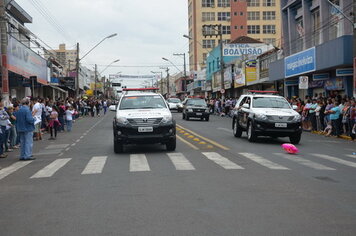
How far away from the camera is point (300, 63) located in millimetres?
32688

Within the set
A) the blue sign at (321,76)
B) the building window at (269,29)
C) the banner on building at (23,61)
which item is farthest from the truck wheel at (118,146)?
the building window at (269,29)

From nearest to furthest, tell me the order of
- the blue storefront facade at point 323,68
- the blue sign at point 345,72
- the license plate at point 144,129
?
the license plate at point 144,129, the blue storefront facade at point 323,68, the blue sign at point 345,72

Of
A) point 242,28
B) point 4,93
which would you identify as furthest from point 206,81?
point 4,93

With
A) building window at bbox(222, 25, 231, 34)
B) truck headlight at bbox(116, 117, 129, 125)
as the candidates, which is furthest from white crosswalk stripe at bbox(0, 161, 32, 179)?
building window at bbox(222, 25, 231, 34)

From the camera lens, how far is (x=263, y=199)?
7.26 metres

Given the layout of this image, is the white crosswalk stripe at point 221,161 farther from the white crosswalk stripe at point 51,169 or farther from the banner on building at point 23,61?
the banner on building at point 23,61

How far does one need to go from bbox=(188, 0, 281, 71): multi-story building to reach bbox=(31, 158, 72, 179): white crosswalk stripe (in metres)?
89.6

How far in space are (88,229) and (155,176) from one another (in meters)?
3.93

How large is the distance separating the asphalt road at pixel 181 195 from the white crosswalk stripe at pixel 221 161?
25mm

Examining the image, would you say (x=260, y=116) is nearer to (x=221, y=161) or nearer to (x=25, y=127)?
(x=221, y=161)

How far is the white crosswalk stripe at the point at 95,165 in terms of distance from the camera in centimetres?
1054

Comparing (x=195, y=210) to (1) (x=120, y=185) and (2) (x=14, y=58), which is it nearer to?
(1) (x=120, y=185)

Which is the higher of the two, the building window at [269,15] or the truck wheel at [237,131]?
the building window at [269,15]

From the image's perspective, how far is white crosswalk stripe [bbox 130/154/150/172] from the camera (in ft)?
35.3
